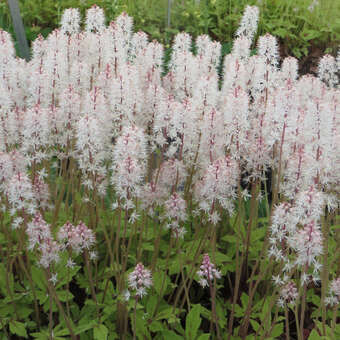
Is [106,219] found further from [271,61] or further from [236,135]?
[271,61]

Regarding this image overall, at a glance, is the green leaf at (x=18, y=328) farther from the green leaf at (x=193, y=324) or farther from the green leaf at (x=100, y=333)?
the green leaf at (x=193, y=324)

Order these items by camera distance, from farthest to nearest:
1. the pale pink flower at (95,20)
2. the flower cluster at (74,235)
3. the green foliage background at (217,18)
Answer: the green foliage background at (217,18) < the pale pink flower at (95,20) < the flower cluster at (74,235)

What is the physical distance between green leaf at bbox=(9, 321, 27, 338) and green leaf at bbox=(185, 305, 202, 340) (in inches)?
36.5

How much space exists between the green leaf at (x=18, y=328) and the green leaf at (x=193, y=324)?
93 centimetres

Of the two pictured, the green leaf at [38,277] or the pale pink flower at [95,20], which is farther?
the pale pink flower at [95,20]

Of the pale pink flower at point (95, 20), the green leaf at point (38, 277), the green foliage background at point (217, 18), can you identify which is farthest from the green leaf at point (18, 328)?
the green foliage background at point (217, 18)

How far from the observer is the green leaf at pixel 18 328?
281 cm

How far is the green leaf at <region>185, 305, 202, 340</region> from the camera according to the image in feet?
9.27

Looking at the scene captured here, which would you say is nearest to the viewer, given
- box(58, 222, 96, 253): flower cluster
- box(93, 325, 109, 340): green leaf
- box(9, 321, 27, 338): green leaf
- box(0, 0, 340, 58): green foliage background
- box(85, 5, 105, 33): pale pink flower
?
box(58, 222, 96, 253): flower cluster

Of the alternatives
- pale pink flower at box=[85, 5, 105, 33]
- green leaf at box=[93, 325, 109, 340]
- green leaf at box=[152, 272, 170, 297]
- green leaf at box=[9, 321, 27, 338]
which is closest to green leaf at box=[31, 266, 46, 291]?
green leaf at box=[9, 321, 27, 338]

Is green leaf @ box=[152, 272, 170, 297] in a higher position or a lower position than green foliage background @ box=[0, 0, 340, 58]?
lower

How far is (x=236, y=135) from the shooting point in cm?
292

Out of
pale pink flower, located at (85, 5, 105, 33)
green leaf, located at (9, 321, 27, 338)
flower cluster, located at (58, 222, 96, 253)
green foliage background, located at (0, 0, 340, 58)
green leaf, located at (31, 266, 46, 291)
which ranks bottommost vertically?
green leaf, located at (9, 321, 27, 338)

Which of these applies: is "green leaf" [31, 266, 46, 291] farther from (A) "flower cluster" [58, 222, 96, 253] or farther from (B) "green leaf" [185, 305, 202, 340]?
(B) "green leaf" [185, 305, 202, 340]
